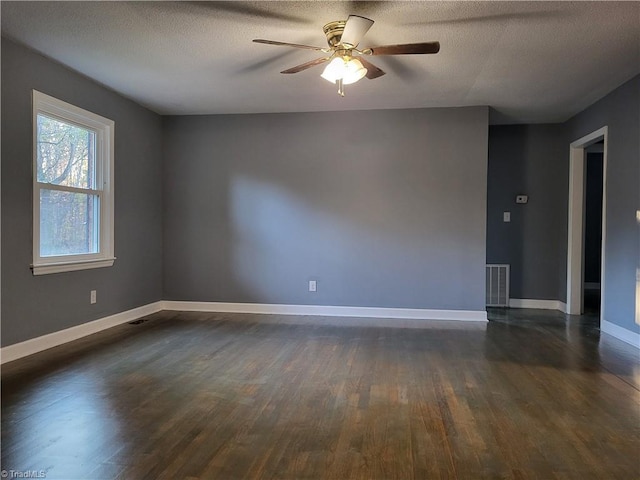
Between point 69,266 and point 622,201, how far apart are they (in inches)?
207

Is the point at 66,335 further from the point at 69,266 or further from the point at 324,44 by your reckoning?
the point at 324,44

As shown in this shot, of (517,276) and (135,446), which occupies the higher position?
(517,276)

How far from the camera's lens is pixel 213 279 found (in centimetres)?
530

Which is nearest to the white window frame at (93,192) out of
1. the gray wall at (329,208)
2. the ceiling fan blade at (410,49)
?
the gray wall at (329,208)

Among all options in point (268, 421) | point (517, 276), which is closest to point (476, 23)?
point (268, 421)

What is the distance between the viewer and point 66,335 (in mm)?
3766

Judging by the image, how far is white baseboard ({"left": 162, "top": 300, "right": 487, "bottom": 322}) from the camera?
4851mm

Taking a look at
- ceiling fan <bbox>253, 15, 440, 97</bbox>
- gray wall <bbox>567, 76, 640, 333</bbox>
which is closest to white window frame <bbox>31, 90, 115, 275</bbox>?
ceiling fan <bbox>253, 15, 440, 97</bbox>

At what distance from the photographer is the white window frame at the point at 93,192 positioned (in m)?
3.40

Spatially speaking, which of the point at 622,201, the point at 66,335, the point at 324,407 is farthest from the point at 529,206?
the point at 66,335

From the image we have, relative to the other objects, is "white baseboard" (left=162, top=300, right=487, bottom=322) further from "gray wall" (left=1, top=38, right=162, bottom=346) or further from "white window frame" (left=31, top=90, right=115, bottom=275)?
"white window frame" (left=31, top=90, right=115, bottom=275)

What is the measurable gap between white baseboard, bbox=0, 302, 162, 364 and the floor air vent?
177 inches

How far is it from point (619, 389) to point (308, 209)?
3.46m

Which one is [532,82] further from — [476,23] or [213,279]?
[213,279]
